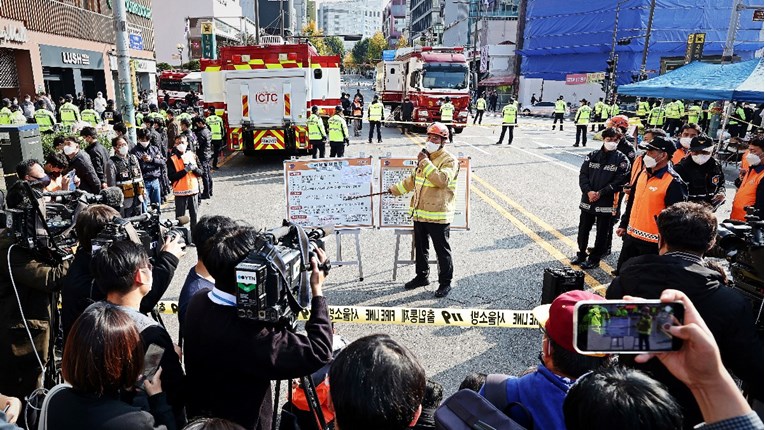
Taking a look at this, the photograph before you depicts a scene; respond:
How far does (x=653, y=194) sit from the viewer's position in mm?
5352

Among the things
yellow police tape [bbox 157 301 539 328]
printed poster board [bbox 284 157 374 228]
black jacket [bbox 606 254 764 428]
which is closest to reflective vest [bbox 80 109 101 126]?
printed poster board [bbox 284 157 374 228]

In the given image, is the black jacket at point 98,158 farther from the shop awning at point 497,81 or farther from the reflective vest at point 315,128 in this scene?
the shop awning at point 497,81

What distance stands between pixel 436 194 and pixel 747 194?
3.67m

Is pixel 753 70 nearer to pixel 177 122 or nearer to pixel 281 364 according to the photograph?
pixel 177 122

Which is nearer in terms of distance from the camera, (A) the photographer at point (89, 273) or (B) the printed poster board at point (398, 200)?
(A) the photographer at point (89, 273)

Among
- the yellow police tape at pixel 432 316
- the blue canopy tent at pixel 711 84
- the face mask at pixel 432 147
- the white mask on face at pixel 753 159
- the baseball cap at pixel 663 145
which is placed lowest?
the yellow police tape at pixel 432 316

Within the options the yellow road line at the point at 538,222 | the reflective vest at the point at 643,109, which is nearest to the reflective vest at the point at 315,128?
the yellow road line at the point at 538,222

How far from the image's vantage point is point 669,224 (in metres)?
3.10

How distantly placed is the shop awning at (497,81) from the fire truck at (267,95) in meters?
42.2

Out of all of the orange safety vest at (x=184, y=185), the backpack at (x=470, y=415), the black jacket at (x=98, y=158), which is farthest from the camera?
the orange safety vest at (x=184, y=185)

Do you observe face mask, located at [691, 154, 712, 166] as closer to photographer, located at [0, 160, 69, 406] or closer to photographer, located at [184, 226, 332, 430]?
photographer, located at [184, 226, 332, 430]

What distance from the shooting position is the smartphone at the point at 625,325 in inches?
63.7

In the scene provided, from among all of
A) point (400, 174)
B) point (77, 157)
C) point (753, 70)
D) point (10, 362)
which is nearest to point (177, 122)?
point (77, 157)

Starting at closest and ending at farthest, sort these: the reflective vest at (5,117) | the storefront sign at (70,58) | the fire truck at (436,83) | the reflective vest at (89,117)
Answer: the reflective vest at (5,117) → the reflective vest at (89,117) → the fire truck at (436,83) → the storefront sign at (70,58)
